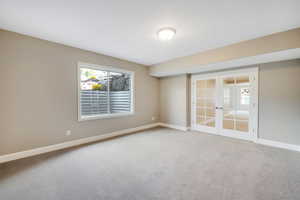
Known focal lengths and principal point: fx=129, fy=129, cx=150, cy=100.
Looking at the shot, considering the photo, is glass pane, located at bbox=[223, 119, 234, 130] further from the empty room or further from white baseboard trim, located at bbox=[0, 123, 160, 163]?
white baseboard trim, located at bbox=[0, 123, 160, 163]

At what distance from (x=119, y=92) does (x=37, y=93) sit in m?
2.14

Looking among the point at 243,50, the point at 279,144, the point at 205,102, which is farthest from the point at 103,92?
the point at 279,144

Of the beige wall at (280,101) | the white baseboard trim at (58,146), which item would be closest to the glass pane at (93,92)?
the white baseboard trim at (58,146)

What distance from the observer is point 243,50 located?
2.89m

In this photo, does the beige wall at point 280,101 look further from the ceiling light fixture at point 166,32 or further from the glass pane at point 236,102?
the ceiling light fixture at point 166,32

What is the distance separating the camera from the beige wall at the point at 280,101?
3023mm

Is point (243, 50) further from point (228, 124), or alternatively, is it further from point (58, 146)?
point (58, 146)

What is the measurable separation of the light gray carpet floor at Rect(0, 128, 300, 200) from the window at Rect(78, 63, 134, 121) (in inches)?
41.8

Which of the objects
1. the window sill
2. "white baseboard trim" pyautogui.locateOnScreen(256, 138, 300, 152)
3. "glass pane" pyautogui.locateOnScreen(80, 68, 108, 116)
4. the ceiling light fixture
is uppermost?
the ceiling light fixture

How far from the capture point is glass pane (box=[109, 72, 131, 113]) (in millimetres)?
4223

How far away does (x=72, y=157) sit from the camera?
2.68m

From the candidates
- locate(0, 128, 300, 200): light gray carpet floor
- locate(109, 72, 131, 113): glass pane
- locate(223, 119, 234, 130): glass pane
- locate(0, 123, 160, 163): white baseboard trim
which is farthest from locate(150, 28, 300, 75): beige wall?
locate(0, 123, 160, 163): white baseboard trim

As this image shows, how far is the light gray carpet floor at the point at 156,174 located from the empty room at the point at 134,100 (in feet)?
0.06

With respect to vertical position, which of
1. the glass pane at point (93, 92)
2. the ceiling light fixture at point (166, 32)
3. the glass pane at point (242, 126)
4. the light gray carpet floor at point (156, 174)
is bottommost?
the light gray carpet floor at point (156, 174)
